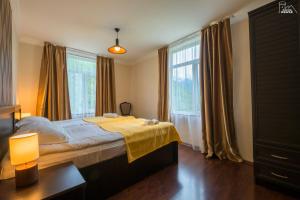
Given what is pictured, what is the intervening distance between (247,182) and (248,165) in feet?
1.93

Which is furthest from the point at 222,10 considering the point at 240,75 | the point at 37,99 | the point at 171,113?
the point at 37,99

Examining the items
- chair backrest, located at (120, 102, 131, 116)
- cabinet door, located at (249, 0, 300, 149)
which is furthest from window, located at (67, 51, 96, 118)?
cabinet door, located at (249, 0, 300, 149)

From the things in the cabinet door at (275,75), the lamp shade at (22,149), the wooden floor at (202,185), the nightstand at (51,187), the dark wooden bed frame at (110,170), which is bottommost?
the wooden floor at (202,185)

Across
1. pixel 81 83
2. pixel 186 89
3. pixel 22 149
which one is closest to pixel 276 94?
pixel 186 89

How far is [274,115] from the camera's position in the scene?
180 cm

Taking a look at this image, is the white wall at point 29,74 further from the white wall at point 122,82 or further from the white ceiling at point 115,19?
the white wall at point 122,82

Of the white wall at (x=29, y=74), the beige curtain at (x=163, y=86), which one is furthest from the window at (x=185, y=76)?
the white wall at (x=29, y=74)

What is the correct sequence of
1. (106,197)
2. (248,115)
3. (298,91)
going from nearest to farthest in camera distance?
(298,91) < (106,197) < (248,115)

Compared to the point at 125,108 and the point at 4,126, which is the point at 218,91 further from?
the point at 125,108

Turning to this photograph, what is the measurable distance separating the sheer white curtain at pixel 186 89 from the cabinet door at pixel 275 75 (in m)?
1.43

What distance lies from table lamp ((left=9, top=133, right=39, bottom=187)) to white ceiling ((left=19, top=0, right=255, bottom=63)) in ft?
6.93

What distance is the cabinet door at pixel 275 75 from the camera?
5.42ft

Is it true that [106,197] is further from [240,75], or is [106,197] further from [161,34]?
[161,34]

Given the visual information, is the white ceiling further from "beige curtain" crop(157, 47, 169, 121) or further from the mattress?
the mattress
